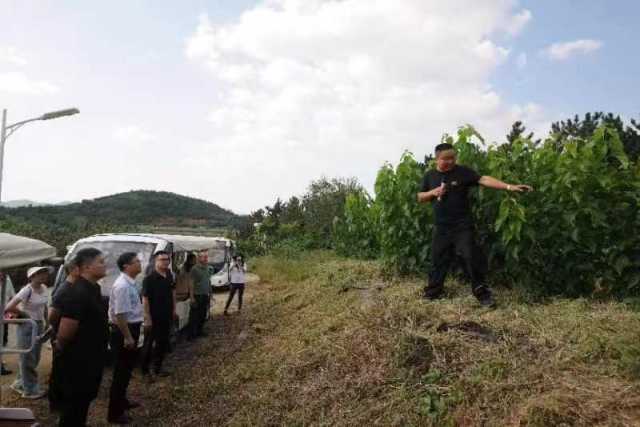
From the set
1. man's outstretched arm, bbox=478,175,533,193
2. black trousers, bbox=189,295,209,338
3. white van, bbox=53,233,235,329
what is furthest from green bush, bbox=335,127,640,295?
→ black trousers, bbox=189,295,209,338

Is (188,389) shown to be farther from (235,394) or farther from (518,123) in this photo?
(518,123)

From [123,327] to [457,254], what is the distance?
386cm

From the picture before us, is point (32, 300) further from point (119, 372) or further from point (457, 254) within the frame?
point (457, 254)

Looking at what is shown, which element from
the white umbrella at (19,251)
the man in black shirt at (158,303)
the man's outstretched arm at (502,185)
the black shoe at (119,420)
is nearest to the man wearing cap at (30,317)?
the man in black shirt at (158,303)

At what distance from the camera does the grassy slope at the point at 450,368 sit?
372 centimetres

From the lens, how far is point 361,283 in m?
8.76

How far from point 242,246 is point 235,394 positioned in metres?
29.0

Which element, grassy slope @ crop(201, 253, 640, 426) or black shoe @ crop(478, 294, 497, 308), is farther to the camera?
black shoe @ crop(478, 294, 497, 308)

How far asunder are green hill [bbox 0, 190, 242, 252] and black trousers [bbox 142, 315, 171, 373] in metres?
36.5

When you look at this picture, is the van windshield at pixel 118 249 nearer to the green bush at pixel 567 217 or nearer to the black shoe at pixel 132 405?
the black shoe at pixel 132 405

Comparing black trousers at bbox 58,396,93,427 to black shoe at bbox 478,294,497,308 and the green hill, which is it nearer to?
black shoe at bbox 478,294,497,308

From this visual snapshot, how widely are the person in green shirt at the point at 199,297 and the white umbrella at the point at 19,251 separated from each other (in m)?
5.26

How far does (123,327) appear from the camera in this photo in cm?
567

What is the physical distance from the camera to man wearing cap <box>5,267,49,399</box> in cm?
681
